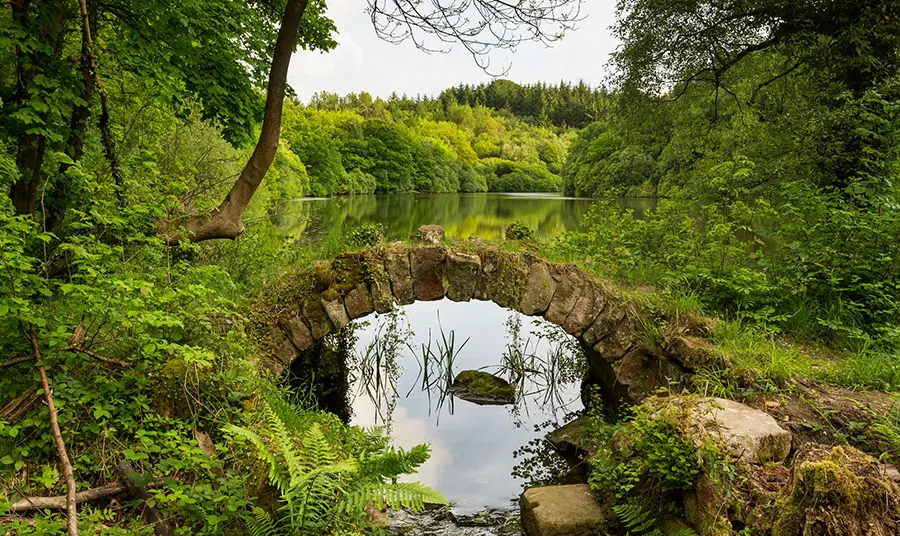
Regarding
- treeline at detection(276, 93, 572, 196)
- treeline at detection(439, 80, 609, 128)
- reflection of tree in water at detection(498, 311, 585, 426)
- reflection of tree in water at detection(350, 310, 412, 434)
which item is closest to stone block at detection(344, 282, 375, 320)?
reflection of tree in water at detection(350, 310, 412, 434)

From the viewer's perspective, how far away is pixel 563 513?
13.9ft

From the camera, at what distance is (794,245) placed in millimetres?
5496

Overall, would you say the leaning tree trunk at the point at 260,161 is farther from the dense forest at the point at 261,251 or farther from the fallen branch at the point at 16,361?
the fallen branch at the point at 16,361

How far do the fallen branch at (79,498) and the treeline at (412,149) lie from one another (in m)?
8.74

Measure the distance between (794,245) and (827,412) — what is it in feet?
7.88

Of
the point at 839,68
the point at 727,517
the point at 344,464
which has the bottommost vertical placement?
the point at 727,517

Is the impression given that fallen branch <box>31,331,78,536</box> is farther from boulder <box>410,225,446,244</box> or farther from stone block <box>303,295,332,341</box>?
boulder <box>410,225,446,244</box>

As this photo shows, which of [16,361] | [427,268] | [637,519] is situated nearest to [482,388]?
[427,268]

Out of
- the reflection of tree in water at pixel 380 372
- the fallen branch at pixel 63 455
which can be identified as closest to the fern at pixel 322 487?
the fallen branch at pixel 63 455

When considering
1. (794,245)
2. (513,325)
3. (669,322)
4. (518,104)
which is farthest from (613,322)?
(518,104)

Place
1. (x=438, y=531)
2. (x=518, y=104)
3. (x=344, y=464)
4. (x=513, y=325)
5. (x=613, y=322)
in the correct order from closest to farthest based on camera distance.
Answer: (x=344, y=464), (x=438, y=531), (x=613, y=322), (x=513, y=325), (x=518, y=104)

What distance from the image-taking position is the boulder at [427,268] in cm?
585

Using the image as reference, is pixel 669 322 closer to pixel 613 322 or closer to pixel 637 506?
pixel 613 322

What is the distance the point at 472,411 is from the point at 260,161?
520 cm
